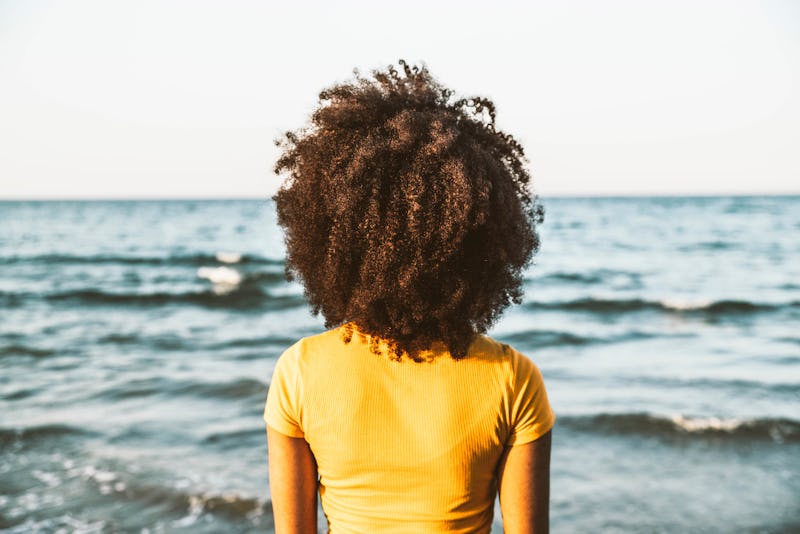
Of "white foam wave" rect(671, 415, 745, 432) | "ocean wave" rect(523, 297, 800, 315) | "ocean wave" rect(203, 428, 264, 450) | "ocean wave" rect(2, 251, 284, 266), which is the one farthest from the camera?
"ocean wave" rect(2, 251, 284, 266)

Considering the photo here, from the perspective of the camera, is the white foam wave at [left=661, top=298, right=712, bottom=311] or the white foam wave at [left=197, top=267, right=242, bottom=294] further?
the white foam wave at [left=197, top=267, right=242, bottom=294]

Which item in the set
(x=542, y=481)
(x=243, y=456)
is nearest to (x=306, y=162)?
(x=542, y=481)

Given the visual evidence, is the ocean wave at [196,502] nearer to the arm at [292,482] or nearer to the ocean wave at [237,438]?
the ocean wave at [237,438]

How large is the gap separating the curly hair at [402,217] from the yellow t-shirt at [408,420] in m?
0.05

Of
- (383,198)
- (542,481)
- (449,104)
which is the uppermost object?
(449,104)

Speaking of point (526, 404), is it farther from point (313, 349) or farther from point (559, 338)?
point (559, 338)

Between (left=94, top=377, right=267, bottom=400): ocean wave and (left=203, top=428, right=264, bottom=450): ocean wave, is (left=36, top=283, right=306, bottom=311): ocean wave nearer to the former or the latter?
(left=94, top=377, right=267, bottom=400): ocean wave

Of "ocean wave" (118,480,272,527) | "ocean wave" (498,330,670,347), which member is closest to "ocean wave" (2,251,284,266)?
"ocean wave" (498,330,670,347)

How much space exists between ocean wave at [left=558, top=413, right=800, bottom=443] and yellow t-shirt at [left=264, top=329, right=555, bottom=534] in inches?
207

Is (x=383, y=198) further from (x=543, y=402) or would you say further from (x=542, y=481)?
(x=542, y=481)

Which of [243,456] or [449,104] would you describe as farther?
[243,456]

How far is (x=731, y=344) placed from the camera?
10695mm

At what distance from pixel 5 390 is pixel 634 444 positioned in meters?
6.68

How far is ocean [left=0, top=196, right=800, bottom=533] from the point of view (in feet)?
15.7
